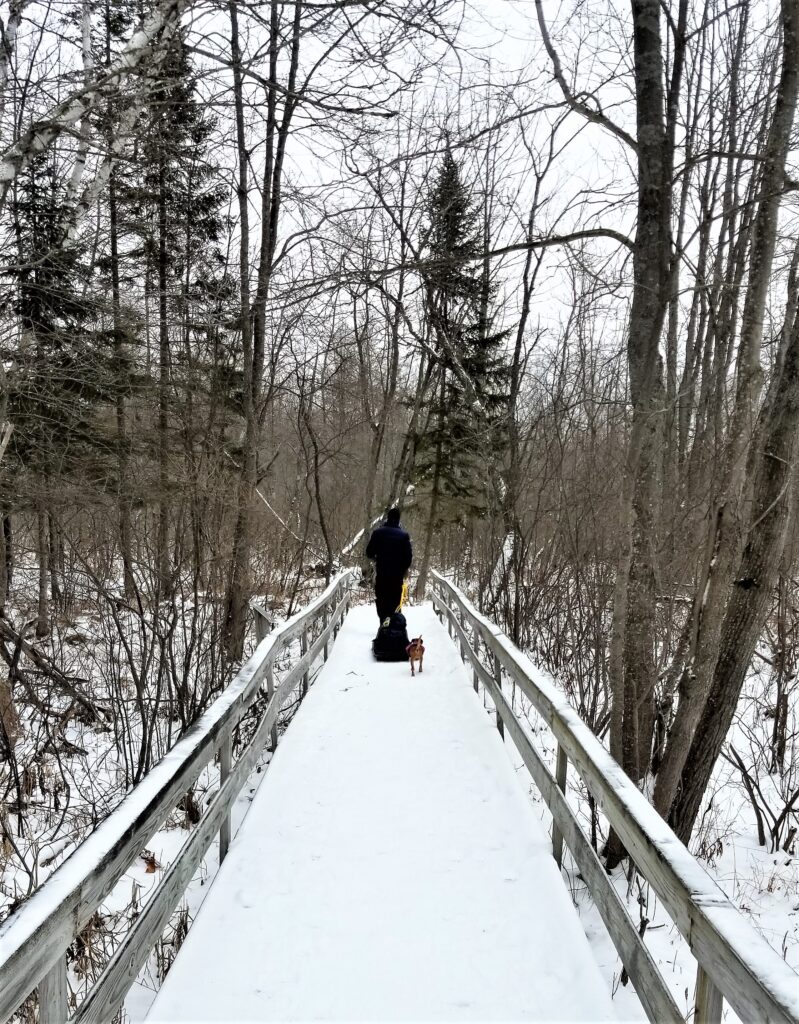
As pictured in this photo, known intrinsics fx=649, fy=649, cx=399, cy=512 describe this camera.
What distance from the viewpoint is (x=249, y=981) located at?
9.04 ft

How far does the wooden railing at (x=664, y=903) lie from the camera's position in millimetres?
1669

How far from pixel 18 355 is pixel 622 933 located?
589 centimetres

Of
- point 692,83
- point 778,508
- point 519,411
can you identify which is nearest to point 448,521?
point 519,411

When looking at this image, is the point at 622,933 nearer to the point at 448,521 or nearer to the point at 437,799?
the point at 437,799

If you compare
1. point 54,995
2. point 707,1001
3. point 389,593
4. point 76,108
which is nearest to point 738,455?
point 707,1001

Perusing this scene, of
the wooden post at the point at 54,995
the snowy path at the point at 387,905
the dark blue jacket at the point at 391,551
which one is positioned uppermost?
the dark blue jacket at the point at 391,551

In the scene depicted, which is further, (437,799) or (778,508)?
(778,508)

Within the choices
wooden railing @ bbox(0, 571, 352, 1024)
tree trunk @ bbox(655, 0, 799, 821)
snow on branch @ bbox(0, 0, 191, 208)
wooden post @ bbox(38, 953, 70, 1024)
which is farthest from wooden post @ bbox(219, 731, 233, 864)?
snow on branch @ bbox(0, 0, 191, 208)

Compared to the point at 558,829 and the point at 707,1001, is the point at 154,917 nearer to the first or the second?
the point at 707,1001

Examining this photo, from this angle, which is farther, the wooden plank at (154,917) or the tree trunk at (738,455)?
the tree trunk at (738,455)

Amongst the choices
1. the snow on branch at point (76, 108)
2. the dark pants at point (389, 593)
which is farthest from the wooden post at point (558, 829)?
the dark pants at point (389, 593)

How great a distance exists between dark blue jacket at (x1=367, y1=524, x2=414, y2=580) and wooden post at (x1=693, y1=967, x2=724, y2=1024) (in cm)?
728

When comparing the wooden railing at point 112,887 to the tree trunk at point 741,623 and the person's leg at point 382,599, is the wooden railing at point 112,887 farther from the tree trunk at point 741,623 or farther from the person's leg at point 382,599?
the person's leg at point 382,599

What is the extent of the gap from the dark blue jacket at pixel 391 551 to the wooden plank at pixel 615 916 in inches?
200
